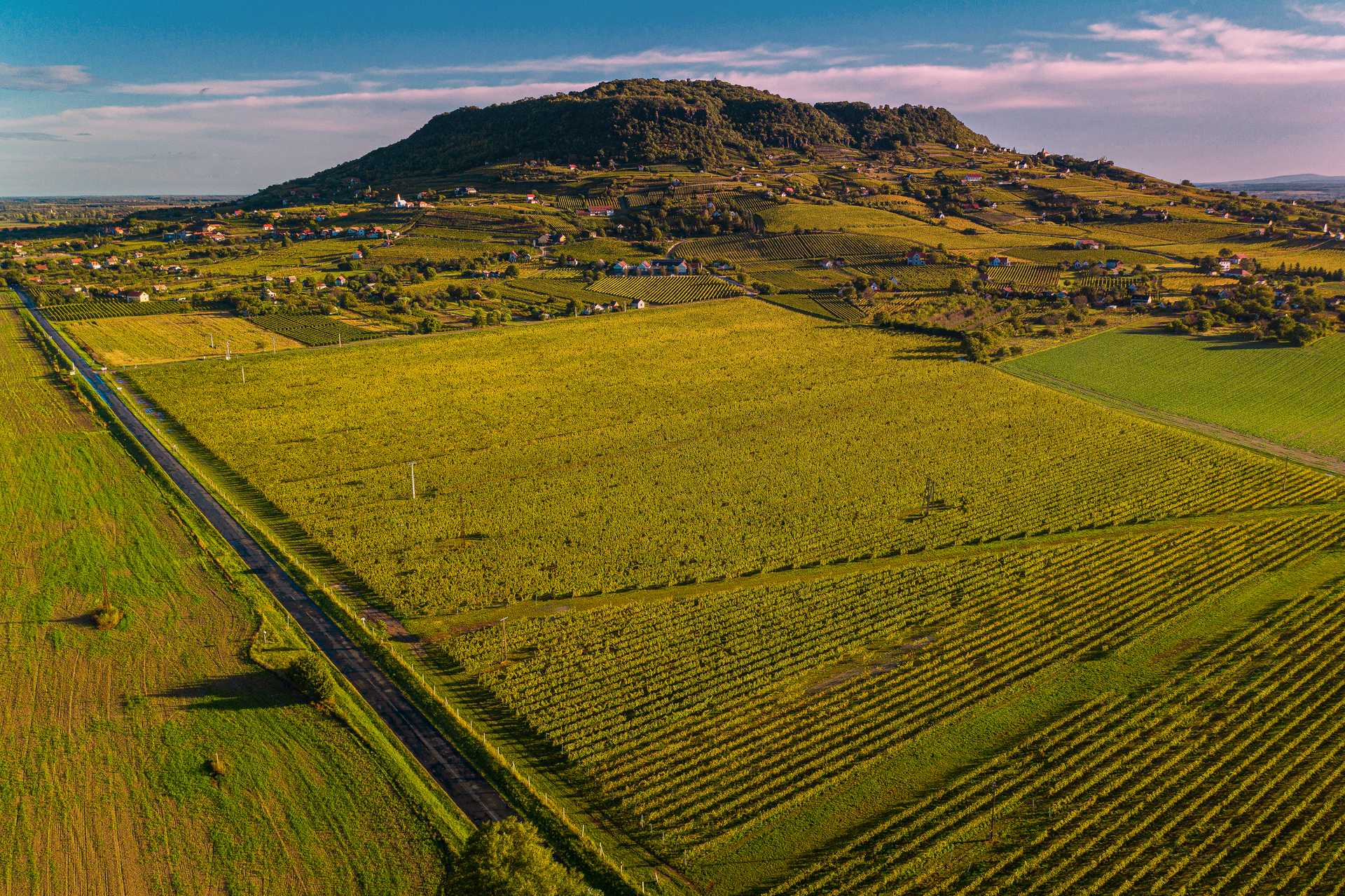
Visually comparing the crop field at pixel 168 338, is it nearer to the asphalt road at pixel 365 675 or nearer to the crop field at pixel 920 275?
the asphalt road at pixel 365 675

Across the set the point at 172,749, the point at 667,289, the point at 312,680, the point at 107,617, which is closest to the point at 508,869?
the point at 312,680

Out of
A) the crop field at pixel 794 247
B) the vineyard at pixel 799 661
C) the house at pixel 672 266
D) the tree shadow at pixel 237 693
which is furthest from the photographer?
the crop field at pixel 794 247

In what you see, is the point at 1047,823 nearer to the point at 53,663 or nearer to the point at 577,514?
the point at 577,514

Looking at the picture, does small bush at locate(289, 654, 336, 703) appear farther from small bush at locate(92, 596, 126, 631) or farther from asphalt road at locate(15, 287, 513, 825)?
small bush at locate(92, 596, 126, 631)

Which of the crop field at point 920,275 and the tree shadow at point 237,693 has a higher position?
the crop field at point 920,275

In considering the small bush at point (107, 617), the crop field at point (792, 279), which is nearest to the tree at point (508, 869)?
the small bush at point (107, 617)

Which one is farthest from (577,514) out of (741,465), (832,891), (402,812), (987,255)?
(987,255)
